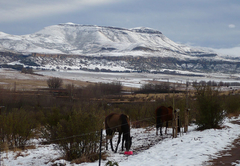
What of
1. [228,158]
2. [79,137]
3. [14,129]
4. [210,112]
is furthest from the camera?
[210,112]

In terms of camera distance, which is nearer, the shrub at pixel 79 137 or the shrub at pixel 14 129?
the shrub at pixel 79 137

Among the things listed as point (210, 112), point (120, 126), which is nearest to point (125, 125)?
point (120, 126)

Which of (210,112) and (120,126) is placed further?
(210,112)

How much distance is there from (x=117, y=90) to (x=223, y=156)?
7181 cm

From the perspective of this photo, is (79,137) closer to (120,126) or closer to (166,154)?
(120,126)

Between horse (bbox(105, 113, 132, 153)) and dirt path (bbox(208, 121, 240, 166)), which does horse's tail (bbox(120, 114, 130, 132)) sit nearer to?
horse (bbox(105, 113, 132, 153))

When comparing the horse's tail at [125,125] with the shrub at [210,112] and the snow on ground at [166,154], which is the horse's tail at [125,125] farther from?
the shrub at [210,112]

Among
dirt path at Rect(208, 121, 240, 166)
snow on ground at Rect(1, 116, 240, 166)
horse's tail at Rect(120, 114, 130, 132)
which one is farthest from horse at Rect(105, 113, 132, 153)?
dirt path at Rect(208, 121, 240, 166)

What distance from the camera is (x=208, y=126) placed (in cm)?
1528

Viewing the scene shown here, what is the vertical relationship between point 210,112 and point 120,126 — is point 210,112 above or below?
above

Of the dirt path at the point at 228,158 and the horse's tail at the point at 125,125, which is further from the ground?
the horse's tail at the point at 125,125

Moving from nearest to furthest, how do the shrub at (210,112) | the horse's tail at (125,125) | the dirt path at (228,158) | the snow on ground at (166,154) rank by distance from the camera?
the dirt path at (228,158)
the snow on ground at (166,154)
the horse's tail at (125,125)
the shrub at (210,112)

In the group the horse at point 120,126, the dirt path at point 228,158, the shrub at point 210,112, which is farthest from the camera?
the shrub at point 210,112

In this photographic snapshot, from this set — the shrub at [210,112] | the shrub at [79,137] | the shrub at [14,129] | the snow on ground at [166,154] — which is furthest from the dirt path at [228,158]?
the shrub at [14,129]
